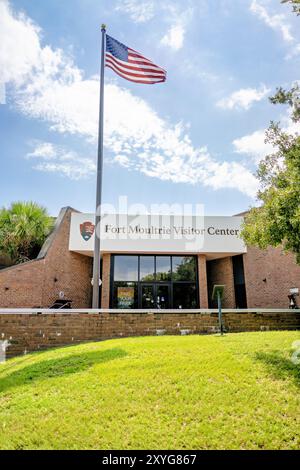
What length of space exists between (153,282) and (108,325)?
20.8ft

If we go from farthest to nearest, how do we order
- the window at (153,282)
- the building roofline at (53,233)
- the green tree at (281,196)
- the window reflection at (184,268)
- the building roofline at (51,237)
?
the window reflection at (184,268) → the window at (153,282) → the building roofline at (53,233) → the building roofline at (51,237) → the green tree at (281,196)

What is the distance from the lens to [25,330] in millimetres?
9781

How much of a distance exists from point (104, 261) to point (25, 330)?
712 centimetres

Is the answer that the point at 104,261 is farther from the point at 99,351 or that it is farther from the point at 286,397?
the point at 286,397

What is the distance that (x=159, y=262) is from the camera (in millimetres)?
16828

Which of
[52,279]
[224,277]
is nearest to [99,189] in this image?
[52,279]

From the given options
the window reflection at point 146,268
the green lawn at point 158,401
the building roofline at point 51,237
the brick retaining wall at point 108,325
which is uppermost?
the building roofline at point 51,237

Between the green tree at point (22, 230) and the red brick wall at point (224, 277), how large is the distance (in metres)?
9.80

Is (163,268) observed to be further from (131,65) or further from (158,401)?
(158,401)

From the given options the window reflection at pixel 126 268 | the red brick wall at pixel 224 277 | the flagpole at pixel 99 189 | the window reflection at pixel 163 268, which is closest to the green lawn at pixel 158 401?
the flagpole at pixel 99 189

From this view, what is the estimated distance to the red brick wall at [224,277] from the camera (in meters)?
17.5

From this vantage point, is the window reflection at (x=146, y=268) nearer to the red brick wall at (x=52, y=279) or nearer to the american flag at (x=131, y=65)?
the red brick wall at (x=52, y=279)

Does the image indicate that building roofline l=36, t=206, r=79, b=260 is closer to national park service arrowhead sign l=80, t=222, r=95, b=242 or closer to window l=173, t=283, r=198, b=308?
national park service arrowhead sign l=80, t=222, r=95, b=242

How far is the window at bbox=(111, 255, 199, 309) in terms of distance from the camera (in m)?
16.3
